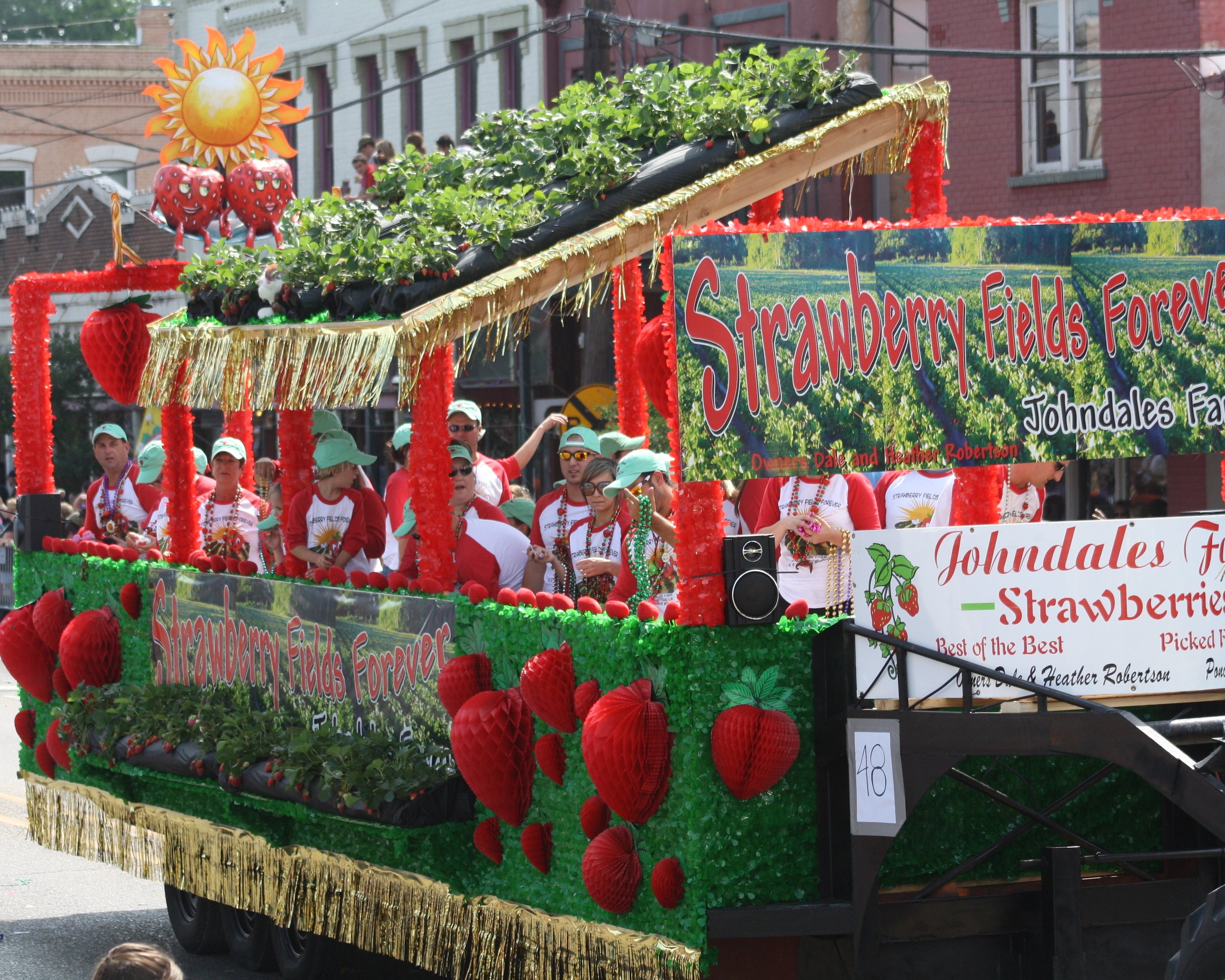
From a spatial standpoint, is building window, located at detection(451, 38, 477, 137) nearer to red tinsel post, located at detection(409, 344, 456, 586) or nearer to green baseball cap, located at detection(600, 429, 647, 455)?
green baseball cap, located at detection(600, 429, 647, 455)

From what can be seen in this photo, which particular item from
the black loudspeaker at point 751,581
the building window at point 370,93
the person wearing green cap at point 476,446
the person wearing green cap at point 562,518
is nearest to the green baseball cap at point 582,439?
the person wearing green cap at point 562,518

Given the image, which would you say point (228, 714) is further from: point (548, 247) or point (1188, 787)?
point (1188, 787)

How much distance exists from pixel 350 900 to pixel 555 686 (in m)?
1.74

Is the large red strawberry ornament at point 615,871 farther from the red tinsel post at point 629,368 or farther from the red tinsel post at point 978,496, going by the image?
the red tinsel post at point 629,368

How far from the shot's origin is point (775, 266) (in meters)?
5.34

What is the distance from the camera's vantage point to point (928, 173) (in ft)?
22.9

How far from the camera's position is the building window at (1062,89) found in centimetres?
1814

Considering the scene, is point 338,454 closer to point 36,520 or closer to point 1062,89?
point 36,520

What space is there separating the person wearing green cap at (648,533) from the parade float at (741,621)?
Result: 0.56 meters

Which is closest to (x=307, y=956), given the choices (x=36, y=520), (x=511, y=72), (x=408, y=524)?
(x=408, y=524)

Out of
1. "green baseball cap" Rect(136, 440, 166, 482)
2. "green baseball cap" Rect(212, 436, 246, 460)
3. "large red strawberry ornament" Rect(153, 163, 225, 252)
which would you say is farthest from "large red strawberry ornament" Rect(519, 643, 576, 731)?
"green baseball cap" Rect(136, 440, 166, 482)

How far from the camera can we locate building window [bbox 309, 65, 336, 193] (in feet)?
102

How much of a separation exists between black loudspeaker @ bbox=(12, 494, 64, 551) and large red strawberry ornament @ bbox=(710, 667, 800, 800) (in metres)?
5.44

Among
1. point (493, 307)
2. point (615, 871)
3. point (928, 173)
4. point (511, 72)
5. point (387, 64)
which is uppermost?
point (387, 64)
